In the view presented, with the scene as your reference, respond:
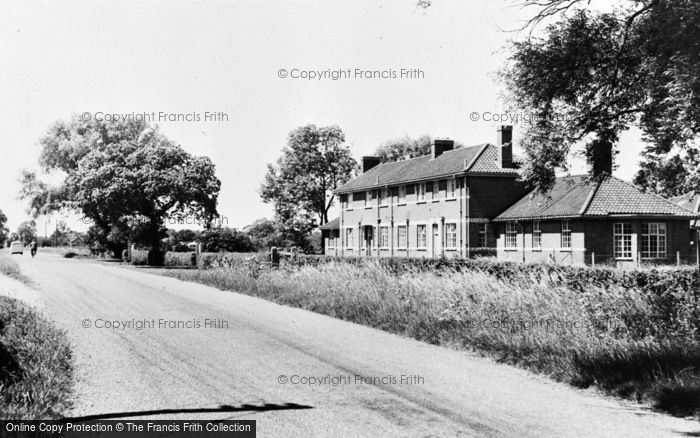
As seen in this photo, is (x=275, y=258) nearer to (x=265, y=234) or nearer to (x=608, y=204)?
(x=608, y=204)

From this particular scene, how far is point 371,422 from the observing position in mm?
6367

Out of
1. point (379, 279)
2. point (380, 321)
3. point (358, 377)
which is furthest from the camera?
point (379, 279)

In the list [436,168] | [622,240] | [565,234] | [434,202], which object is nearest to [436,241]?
[434,202]

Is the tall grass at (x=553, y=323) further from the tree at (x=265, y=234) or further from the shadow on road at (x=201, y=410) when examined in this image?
the tree at (x=265, y=234)

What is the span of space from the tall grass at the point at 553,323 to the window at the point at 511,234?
98.8 feet

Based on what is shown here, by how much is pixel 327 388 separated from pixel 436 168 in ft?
148

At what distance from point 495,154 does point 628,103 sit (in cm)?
3868

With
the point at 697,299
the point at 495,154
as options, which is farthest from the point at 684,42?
the point at 495,154

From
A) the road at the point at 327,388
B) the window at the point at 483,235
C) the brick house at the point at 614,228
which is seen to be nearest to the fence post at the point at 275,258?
the road at the point at 327,388

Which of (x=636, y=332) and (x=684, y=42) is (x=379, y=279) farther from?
(x=684, y=42)

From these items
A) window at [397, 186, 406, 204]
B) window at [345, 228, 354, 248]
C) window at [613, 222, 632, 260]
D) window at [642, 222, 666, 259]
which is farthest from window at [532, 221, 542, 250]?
window at [345, 228, 354, 248]

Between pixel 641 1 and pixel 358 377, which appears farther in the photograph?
pixel 641 1

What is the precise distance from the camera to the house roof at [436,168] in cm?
4816

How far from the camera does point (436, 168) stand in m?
51.9
